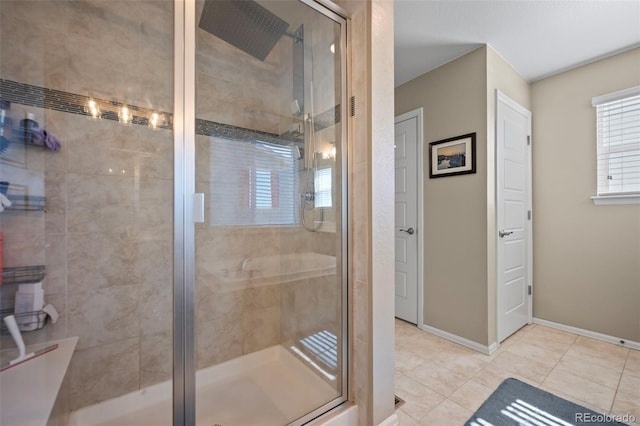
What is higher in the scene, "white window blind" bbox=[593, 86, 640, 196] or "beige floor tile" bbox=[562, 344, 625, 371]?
"white window blind" bbox=[593, 86, 640, 196]

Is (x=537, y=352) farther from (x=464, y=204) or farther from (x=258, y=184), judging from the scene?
(x=258, y=184)

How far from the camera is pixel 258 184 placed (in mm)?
1874

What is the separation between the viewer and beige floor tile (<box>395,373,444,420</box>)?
1598mm

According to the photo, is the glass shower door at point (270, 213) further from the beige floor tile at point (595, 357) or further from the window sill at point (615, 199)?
the window sill at point (615, 199)

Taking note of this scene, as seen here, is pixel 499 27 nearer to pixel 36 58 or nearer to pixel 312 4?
pixel 312 4

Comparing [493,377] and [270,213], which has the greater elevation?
[270,213]

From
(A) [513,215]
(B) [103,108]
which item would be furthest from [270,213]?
(A) [513,215]

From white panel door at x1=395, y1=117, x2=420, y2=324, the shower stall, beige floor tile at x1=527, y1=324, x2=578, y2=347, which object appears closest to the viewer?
the shower stall

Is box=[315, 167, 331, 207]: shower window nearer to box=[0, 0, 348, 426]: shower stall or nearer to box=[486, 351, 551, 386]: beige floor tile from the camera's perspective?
box=[0, 0, 348, 426]: shower stall

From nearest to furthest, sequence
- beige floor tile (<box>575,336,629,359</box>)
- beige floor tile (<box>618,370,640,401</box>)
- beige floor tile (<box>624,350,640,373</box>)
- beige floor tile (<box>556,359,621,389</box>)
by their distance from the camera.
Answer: beige floor tile (<box>618,370,640,401</box>)
beige floor tile (<box>556,359,621,389</box>)
beige floor tile (<box>624,350,640,373</box>)
beige floor tile (<box>575,336,629,359</box>)

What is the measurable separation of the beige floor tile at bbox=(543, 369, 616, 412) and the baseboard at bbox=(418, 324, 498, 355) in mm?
390

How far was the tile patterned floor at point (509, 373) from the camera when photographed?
1629 mm

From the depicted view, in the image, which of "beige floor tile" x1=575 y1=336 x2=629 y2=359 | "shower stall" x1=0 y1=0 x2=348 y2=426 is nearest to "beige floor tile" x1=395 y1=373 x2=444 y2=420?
"shower stall" x1=0 y1=0 x2=348 y2=426

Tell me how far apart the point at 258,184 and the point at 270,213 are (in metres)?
0.22
